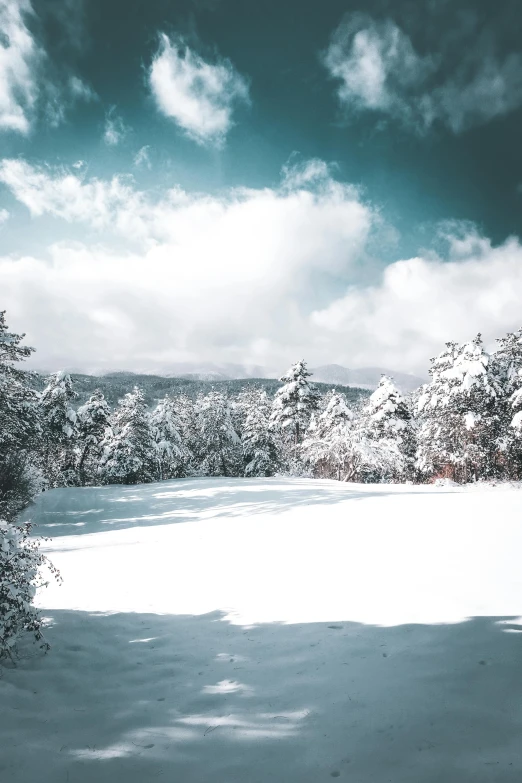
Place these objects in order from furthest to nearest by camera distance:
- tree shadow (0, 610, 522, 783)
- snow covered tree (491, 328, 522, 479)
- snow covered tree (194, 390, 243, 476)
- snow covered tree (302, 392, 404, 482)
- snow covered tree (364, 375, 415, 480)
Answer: snow covered tree (194, 390, 243, 476)
snow covered tree (364, 375, 415, 480)
snow covered tree (302, 392, 404, 482)
snow covered tree (491, 328, 522, 479)
tree shadow (0, 610, 522, 783)

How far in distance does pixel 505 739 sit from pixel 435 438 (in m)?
19.9

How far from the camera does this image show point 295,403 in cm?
3375

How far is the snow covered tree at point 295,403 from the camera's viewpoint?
33375 mm

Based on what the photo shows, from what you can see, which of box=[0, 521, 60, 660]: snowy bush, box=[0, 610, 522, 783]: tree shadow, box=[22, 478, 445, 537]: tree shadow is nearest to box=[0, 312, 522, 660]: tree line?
box=[0, 521, 60, 660]: snowy bush

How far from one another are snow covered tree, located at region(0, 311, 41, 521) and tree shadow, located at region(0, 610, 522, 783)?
1106cm

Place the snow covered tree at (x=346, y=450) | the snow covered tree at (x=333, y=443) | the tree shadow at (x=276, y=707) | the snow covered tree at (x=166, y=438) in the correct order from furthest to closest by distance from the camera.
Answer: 1. the snow covered tree at (x=166, y=438)
2. the snow covered tree at (x=333, y=443)
3. the snow covered tree at (x=346, y=450)
4. the tree shadow at (x=276, y=707)

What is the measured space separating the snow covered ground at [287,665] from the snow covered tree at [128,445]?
851 inches

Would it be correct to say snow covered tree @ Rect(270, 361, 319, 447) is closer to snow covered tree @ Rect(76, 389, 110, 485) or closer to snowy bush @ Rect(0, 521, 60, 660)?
snow covered tree @ Rect(76, 389, 110, 485)

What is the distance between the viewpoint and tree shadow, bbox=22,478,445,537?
1184 centimetres

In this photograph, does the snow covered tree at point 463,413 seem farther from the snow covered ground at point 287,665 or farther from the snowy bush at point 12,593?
the snowy bush at point 12,593

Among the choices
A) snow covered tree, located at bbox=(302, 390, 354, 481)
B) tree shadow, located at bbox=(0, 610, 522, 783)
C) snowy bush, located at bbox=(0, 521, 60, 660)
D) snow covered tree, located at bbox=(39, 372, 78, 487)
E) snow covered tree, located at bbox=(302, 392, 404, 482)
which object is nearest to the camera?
tree shadow, located at bbox=(0, 610, 522, 783)

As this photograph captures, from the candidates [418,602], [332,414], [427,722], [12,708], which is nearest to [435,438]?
[332,414]

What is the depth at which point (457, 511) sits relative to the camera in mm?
8586

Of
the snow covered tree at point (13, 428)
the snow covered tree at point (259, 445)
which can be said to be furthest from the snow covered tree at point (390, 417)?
the snow covered tree at point (13, 428)
